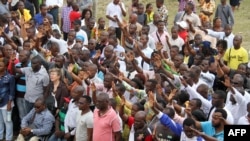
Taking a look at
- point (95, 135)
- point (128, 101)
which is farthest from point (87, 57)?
point (95, 135)

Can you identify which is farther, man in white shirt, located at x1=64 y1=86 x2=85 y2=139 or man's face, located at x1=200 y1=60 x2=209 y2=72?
man's face, located at x1=200 y1=60 x2=209 y2=72

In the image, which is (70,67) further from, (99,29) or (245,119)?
(245,119)

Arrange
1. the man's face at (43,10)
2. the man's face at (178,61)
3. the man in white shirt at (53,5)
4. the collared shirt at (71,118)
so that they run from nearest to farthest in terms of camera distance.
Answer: the collared shirt at (71,118)
the man's face at (178,61)
the man's face at (43,10)
the man in white shirt at (53,5)

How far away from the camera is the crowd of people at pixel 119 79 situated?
1045 cm

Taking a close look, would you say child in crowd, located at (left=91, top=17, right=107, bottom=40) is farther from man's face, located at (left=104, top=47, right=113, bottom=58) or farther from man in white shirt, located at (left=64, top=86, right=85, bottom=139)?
man in white shirt, located at (left=64, top=86, right=85, bottom=139)

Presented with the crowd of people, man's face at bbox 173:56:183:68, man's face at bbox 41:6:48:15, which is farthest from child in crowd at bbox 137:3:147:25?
man's face at bbox 173:56:183:68

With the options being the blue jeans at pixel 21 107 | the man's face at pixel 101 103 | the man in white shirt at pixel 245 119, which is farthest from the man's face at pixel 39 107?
the man in white shirt at pixel 245 119

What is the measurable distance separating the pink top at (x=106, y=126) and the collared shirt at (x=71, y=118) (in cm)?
61

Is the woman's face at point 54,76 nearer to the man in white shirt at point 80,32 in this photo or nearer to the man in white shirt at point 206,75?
the man in white shirt at point 206,75

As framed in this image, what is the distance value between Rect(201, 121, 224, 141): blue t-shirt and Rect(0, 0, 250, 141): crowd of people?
0.04 ft

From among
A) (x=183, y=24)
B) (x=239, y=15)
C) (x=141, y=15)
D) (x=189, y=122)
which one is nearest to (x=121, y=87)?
(x=189, y=122)

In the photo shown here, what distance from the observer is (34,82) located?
12.3 m

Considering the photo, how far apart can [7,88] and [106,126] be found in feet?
8.77

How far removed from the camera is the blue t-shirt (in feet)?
31.7
